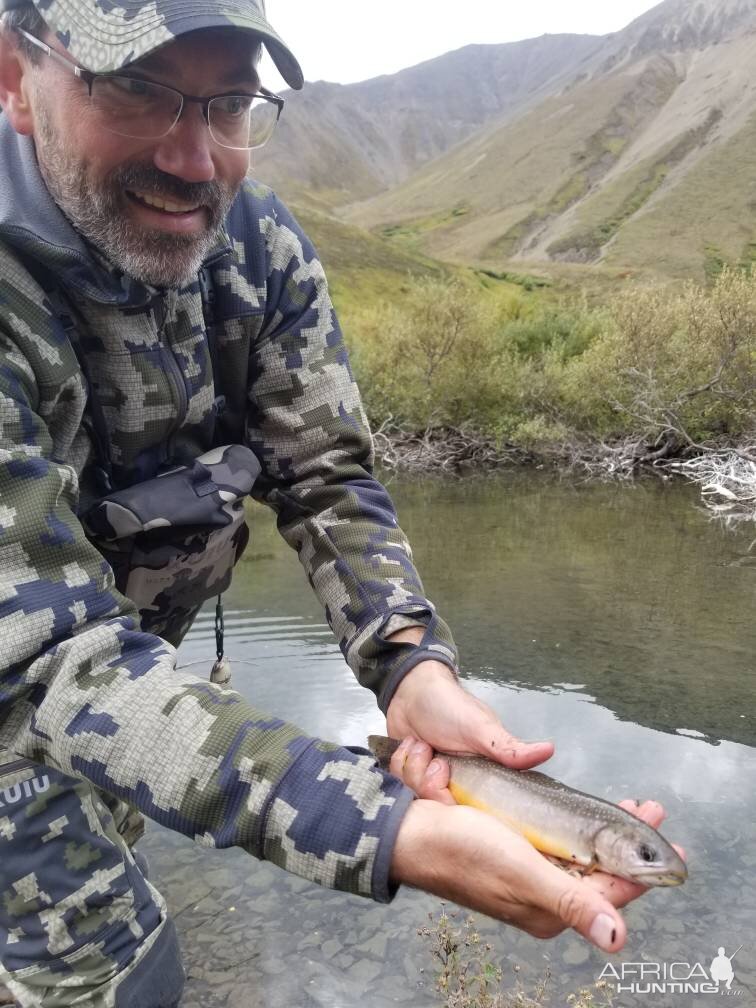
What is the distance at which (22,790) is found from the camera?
8.63 feet

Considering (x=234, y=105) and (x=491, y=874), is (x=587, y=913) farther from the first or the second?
(x=234, y=105)

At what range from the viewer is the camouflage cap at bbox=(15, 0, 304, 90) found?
2436 mm

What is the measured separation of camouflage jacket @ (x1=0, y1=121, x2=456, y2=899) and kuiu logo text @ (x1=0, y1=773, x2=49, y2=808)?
13.0 inches

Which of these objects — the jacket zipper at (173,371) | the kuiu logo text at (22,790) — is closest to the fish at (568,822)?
the kuiu logo text at (22,790)

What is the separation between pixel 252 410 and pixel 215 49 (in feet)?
5.13

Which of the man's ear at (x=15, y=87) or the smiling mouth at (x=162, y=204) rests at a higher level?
the man's ear at (x=15, y=87)

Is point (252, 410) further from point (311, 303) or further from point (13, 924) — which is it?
point (13, 924)

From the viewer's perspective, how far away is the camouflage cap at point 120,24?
244 centimetres

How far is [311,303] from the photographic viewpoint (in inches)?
147

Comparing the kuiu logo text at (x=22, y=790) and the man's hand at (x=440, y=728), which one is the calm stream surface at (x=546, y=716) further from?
the kuiu logo text at (x=22, y=790)

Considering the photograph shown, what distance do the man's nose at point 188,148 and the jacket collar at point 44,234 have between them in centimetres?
38

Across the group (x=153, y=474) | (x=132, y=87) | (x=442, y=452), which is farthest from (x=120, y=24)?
(x=442, y=452)

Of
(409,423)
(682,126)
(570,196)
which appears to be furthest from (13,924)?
(682,126)

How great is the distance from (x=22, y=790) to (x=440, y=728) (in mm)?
1353
